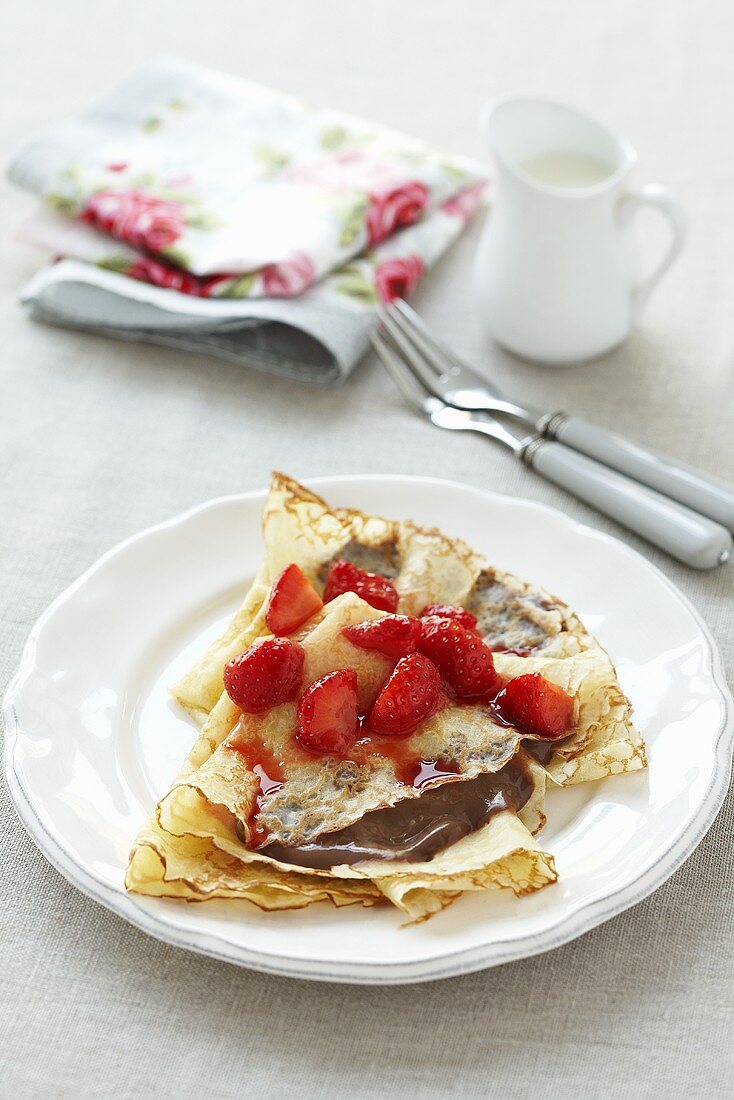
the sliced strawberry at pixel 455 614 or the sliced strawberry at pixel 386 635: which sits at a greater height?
the sliced strawberry at pixel 386 635

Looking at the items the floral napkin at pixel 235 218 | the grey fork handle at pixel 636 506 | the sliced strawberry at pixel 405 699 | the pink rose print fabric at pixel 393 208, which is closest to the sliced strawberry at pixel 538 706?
the sliced strawberry at pixel 405 699

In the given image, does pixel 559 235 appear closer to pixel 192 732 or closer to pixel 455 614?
pixel 455 614

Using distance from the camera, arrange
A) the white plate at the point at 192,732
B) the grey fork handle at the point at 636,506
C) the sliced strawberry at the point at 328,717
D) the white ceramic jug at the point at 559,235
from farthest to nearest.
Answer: the white ceramic jug at the point at 559,235
the grey fork handle at the point at 636,506
the sliced strawberry at the point at 328,717
the white plate at the point at 192,732

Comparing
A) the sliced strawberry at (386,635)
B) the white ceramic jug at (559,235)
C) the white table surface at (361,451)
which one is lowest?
the white table surface at (361,451)

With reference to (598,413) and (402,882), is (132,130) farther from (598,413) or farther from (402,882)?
(402,882)

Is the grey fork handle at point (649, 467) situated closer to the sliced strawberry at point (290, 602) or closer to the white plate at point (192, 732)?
the white plate at point (192, 732)

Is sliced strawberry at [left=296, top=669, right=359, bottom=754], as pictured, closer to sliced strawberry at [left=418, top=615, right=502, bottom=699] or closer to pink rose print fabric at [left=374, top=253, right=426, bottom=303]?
sliced strawberry at [left=418, top=615, right=502, bottom=699]

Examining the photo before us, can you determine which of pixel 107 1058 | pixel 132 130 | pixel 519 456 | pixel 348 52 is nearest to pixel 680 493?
pixel 519 456

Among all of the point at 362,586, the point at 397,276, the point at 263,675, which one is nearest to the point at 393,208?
the point at 397,276

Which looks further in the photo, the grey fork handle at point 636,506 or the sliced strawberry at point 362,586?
the grey fork handle at point 636,506
